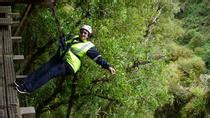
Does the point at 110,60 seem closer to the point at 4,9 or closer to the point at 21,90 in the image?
the point at 4,9

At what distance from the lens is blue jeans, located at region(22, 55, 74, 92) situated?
25.4 ft

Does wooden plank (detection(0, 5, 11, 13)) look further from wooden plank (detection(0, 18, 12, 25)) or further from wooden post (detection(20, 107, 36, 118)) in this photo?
wooden post (detection(20, 107, 36, 118))

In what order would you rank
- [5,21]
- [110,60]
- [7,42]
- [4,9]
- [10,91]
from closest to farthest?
1. [10,91]
2. [7,42]
3. [5,21]
4. [4,9]
5. [110,60]

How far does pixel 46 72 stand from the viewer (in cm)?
802

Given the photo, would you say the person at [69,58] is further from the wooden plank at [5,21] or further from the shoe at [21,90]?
the wooden plank at [5,21]

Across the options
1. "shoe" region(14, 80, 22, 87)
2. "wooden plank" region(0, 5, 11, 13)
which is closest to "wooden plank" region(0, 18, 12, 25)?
"wooden plank" region(0, 5, 11, 13)

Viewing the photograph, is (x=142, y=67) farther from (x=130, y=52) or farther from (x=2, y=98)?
(x=2, y=98)

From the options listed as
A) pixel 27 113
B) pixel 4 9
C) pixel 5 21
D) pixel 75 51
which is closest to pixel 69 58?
pixel 75 51

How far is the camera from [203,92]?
72.8 feet

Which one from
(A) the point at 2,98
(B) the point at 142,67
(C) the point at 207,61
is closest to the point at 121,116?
(B) the point at 142,67

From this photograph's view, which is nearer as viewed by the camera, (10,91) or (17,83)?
(10,91)

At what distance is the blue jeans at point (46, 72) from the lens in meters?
7.75

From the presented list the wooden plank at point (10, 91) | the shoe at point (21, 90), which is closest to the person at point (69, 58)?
the shoe at point (21, 90)

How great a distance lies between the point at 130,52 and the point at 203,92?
473 inches
